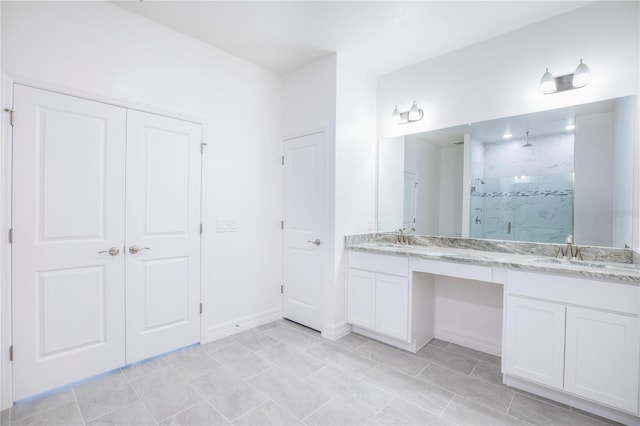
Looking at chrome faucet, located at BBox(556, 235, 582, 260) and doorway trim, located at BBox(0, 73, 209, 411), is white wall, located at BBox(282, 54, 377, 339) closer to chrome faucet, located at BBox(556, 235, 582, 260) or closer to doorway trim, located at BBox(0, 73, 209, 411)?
chrome faucet, located at BBox(556, 235, 582, 260)

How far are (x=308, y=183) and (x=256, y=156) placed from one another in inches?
26.0

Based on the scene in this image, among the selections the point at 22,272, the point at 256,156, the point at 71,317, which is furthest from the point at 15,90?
the point at 256,156

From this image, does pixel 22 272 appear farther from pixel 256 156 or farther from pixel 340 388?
pixel 340 388

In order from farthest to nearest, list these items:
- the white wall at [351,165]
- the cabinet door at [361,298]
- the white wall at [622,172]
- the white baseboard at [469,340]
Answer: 1. the white wall at [351,165]
2. the cabinet door at [361,298]
3. the white baseboard at [469,340]
4. the white wall at [622,172]

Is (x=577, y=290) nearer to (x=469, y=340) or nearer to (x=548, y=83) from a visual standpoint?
(x=469, y=340)

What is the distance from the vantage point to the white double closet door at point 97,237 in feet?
6.50

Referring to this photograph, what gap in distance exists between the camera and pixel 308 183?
323cm

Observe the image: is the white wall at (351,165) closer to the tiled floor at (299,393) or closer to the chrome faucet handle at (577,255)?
the tiled floor at (299,393)

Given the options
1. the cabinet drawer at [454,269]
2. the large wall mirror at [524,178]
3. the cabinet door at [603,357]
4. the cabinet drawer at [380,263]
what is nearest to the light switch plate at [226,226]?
the cabinet drawer at [380,263]

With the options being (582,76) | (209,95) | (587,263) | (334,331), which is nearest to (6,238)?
(209,95)

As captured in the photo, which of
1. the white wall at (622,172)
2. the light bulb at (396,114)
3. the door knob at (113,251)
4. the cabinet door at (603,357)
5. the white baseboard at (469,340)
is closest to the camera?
the cabinet door at (603,357)

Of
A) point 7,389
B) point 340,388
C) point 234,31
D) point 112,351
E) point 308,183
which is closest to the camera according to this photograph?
point 7,389

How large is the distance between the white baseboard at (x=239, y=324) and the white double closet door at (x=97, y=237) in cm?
14

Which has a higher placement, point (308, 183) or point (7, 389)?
point (308, 183)
